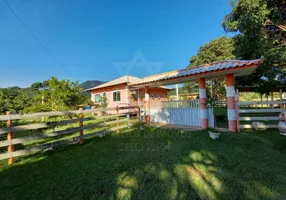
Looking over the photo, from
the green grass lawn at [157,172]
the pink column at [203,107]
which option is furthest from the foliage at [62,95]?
the pink column at [203,107]

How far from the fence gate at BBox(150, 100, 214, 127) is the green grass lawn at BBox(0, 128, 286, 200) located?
7.01 ft

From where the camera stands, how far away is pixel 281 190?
83.5 inches

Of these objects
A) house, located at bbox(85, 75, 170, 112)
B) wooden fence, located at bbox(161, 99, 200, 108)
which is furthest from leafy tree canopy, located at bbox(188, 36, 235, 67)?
wooden fence, located at bbox(161, 99, 200, 108)

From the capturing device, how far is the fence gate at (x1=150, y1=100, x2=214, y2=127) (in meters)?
6.41

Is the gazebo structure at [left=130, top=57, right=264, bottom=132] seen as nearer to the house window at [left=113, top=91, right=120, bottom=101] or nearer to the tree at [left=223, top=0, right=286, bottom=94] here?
the tree at [left=223, top=0, right=286, bottom=94]

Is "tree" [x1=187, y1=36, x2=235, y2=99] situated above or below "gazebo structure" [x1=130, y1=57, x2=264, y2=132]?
above

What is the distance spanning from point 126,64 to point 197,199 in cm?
1061

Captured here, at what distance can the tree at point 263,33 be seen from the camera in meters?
6.41

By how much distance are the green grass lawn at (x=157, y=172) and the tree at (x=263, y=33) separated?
537cm

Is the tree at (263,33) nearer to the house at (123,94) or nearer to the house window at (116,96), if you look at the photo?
the house at (123,94)

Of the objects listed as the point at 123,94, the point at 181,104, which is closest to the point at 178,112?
the point at 181,104

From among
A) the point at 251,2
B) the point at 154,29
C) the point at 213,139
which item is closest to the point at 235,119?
the point at 213,139

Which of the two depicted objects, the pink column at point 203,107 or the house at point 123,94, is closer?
the pink column at point 203,107

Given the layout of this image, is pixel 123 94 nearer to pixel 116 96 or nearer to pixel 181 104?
pixel 116 96
